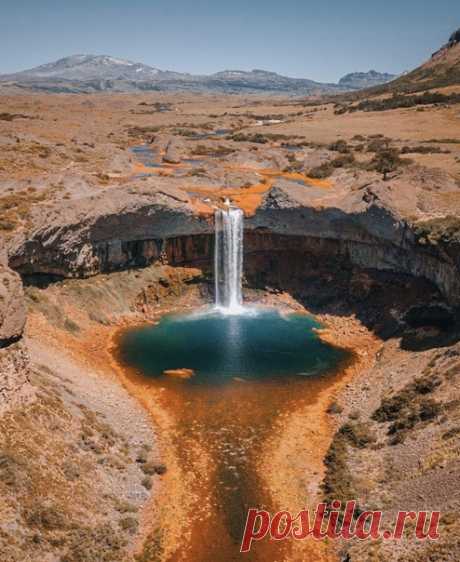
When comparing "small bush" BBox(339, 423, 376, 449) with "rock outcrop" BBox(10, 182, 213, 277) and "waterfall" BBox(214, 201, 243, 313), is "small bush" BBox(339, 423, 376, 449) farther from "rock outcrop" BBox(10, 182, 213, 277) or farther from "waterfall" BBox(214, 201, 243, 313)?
"rock outcrop" BBox(10, 182, 213, 277)

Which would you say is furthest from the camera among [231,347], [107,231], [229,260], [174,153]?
[174,153]

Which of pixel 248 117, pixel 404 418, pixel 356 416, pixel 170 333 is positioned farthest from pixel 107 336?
pixel 248 117

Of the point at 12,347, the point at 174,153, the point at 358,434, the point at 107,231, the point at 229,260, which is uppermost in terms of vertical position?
the point at 174,153

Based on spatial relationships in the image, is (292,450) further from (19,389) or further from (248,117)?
(248,117)

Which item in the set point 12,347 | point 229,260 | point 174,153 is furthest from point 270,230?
point 12,347

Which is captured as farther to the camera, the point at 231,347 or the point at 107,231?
the point at 107,231

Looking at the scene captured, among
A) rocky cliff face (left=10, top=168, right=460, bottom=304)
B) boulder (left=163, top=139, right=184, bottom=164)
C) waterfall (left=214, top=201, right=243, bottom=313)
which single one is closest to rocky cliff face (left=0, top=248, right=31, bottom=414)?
rocky cliff face (left=10, top=168, right=460, bottom=304)

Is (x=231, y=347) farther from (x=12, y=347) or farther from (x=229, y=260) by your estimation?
(x=12, y=347)
